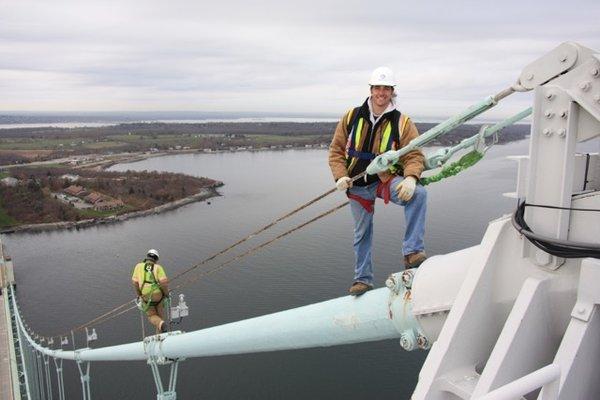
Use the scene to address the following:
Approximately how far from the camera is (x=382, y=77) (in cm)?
299

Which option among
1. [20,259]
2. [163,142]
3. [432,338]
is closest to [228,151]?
[163,142]

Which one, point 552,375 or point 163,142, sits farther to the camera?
point 163,142

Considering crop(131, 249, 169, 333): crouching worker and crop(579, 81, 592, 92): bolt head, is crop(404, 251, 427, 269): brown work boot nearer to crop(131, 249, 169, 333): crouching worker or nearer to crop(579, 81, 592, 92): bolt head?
crop(579, 81, 592, 92): bolt head

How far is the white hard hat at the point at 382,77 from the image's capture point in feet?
9.77

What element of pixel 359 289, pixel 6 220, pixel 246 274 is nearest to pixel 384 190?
pixel 359 289

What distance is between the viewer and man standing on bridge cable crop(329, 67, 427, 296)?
2.87 meters

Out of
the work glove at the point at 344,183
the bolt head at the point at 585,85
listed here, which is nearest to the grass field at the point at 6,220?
the work glove at the point at 344,183

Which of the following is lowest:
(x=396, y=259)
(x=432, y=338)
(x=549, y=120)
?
(x=396, y=259)

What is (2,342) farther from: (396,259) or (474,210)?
(474,210)

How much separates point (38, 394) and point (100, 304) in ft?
27.6

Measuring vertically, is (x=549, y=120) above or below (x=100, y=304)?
above

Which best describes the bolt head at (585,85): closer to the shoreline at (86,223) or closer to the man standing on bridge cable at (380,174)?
the man standing on bridge cable at (380,174)

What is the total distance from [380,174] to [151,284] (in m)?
3.87

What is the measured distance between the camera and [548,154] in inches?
69.7
